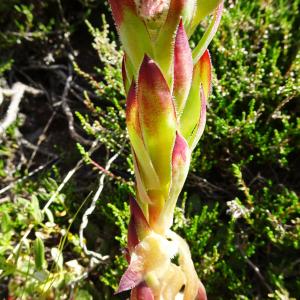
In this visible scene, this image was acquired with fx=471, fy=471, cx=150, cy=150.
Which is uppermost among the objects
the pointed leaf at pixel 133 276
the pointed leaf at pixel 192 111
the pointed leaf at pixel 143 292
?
the pointed leaf at pixel 192 111

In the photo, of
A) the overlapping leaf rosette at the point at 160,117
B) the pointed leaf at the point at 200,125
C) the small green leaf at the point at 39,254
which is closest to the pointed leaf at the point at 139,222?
the overlapping leaf rosette at the point at 160,117

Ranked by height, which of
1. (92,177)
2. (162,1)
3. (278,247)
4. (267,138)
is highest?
(162,1)

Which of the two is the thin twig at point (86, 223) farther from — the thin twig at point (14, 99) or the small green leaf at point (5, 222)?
the thin twig at point (14, 99)

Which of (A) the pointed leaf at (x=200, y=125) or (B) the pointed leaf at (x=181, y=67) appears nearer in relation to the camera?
(B) the pointed leaf at (x=181, y=67)

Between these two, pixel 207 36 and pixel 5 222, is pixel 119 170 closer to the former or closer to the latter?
pixel 5 222

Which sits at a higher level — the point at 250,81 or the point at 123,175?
the point at 250,81

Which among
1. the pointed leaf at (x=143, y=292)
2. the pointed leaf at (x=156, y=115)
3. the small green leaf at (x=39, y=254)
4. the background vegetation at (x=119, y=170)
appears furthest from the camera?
the background vegetation at (x=119, y=170)

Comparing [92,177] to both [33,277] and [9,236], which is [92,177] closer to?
[9,236]

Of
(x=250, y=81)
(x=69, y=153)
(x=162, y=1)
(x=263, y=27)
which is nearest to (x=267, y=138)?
(x=250, y=81)
